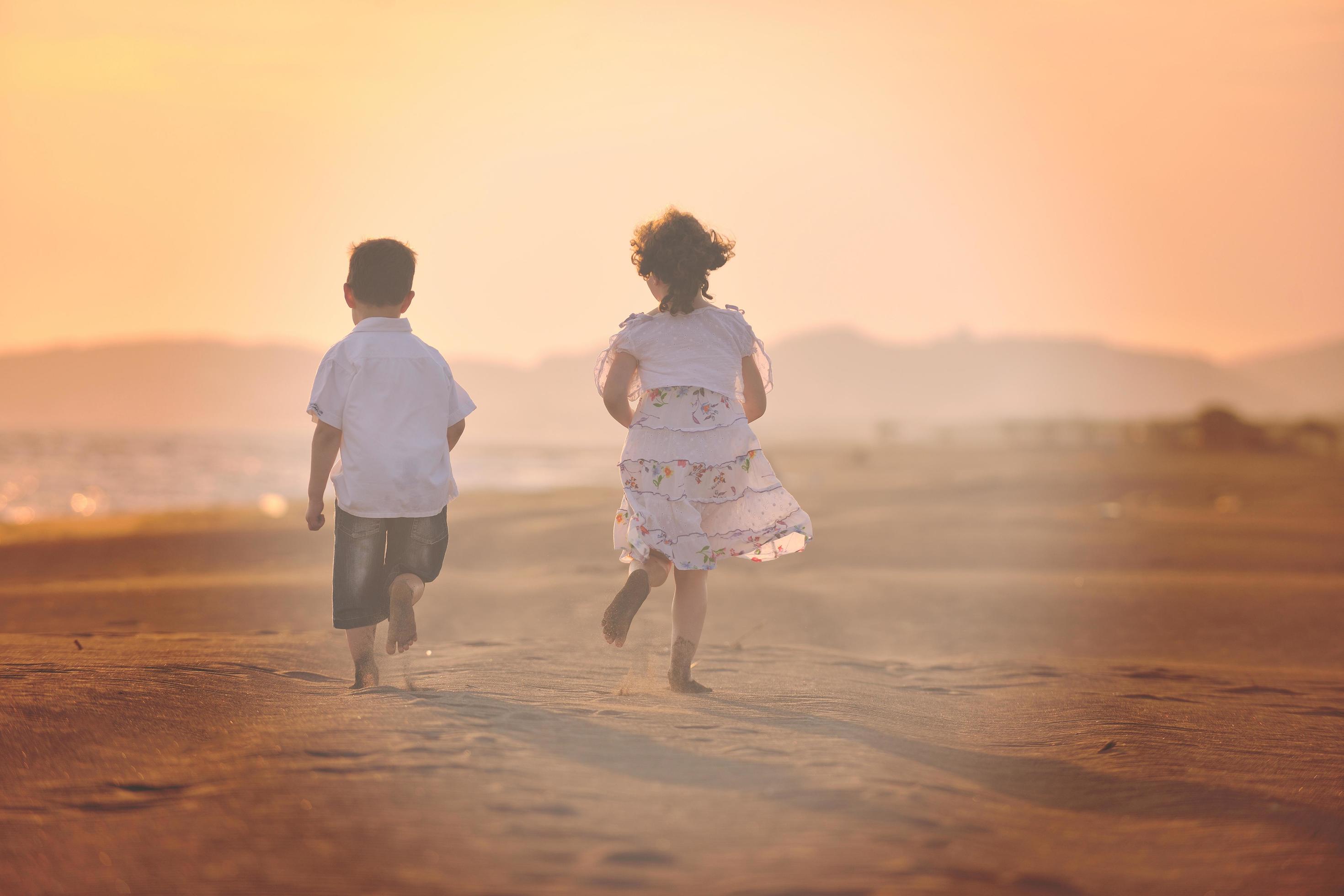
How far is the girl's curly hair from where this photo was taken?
14.5ft

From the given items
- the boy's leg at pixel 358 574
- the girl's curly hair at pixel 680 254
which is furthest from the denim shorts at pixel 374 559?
the girl's curly hair at pixel 680 254

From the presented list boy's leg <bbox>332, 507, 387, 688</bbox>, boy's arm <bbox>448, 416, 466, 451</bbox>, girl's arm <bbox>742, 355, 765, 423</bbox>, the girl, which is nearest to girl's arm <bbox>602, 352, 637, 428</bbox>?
the girl

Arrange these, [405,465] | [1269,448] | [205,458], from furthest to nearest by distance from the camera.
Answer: [205,458], [1269,448], [405,465]

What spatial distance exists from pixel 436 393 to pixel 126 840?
7.15 ft

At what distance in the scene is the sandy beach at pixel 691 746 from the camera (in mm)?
2438

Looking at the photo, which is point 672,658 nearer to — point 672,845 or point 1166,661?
point 672,845

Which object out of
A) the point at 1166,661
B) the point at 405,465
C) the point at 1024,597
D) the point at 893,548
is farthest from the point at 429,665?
the point at 893,548

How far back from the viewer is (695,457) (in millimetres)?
4395

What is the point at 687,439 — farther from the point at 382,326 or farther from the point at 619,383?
the point at 382,326

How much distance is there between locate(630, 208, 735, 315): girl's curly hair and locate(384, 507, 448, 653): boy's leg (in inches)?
48.7

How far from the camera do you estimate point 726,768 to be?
308 cm

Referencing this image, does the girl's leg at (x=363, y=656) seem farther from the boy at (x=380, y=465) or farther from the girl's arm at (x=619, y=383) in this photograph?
the girl's arm at (x=619, y=383)

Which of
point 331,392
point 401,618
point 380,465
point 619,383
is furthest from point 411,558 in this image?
point 619,383

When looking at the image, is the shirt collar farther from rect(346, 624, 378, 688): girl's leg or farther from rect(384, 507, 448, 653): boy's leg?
rect(346, 624, 378, 688): girl's leg
